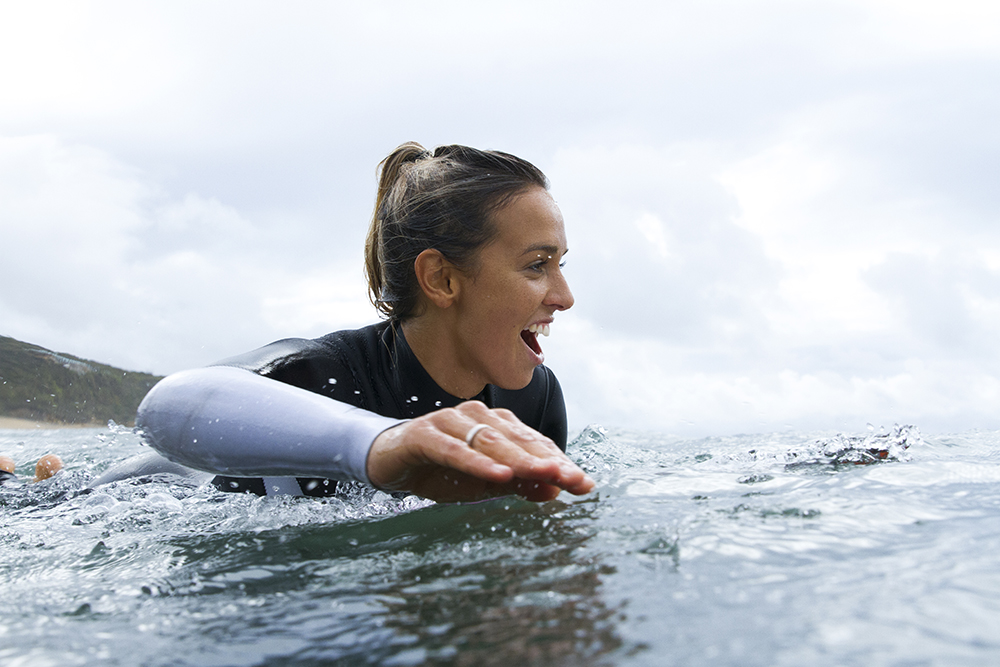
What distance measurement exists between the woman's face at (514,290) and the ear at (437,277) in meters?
0.04

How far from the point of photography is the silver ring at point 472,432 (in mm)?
1399

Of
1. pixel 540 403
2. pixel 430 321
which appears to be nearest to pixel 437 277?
pixel 430 321

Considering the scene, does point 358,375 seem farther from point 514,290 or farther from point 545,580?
point 545,580


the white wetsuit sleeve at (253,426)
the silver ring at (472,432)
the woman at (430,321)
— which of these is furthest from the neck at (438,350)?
the silver ring at (472,432)

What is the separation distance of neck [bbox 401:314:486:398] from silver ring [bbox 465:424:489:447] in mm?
1321

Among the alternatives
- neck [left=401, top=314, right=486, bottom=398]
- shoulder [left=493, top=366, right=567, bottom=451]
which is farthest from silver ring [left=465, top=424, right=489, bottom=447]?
shoulder [left=493, top=366, right=567, bottom=451]

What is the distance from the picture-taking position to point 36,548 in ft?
6.45

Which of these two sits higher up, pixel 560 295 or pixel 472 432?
pixel 560 295

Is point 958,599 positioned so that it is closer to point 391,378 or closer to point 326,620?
point 326,620

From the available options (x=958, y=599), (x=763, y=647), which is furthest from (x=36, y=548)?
(x=958, y=599)

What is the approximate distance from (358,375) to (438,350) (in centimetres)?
30

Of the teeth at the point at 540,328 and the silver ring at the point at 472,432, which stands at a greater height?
the teeth at the point at 540,328

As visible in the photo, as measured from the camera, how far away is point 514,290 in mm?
2588

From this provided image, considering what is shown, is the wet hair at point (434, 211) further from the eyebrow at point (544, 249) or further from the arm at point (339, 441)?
the arm at point (339, 441)
